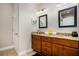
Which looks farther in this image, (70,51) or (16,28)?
(70,51)

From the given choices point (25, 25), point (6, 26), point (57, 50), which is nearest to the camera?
point (6, 26)

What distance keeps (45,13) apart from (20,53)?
2.51 feet

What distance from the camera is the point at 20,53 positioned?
4.11ft

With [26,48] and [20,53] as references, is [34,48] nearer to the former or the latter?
[26,48]

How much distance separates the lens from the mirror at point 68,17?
50.5 inches

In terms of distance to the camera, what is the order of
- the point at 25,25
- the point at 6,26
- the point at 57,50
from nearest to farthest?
the point at 6,26 → the point at 25,25 → the point at 57,50

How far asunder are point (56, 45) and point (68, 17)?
608 millimetres

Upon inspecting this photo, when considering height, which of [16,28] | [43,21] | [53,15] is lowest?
[16,28]

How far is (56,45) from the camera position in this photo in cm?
159

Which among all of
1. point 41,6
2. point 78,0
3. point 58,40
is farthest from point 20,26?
point 78,0

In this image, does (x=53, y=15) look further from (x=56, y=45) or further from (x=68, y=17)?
(x=56, y=45)

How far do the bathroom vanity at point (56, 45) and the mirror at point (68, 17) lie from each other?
9.4 inches

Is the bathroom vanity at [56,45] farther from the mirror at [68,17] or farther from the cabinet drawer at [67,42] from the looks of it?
the mirror at [68,17]

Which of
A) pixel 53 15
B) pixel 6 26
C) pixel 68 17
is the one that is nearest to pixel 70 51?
pixel 68 17
